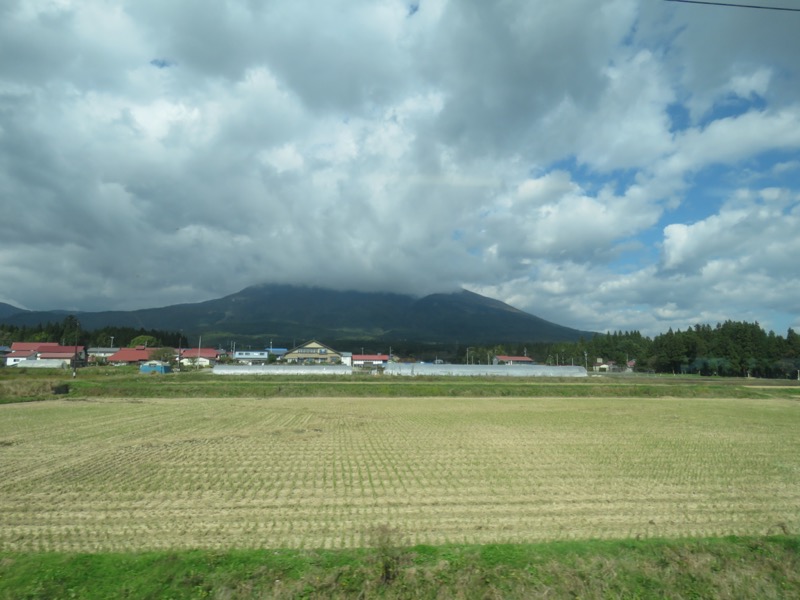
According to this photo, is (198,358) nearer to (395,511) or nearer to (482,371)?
(482,371)

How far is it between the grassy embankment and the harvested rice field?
0.24 ft

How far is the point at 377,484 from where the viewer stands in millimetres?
12984

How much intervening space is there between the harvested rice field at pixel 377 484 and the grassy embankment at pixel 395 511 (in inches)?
2.9

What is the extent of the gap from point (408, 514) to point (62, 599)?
6.06m

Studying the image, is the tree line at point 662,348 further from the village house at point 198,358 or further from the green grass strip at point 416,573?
the green grass strip at point 416,573

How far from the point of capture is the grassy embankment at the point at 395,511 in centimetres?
659

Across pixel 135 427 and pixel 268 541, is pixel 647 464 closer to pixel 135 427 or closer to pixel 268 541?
pixel 268 541

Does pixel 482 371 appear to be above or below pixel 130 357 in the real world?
above

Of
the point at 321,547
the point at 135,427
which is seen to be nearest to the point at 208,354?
the point at 135,427

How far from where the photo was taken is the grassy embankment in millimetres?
6594

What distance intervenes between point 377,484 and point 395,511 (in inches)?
97.4

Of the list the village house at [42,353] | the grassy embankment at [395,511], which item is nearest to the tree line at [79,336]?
the village house at [42,353]

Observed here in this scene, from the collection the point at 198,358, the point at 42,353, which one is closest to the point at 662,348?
the point at 198,358

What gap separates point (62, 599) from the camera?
618cm
